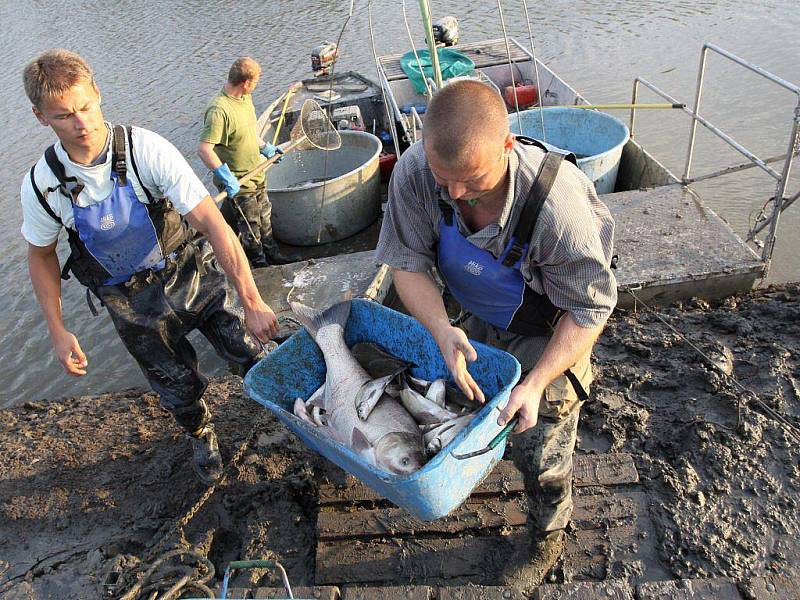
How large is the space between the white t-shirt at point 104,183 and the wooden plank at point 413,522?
6.51 ft

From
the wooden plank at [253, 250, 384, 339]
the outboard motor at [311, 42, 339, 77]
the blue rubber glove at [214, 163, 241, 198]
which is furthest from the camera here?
the outboard motor at [311, 42, 339, 77]

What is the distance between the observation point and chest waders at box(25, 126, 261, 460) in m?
3.30

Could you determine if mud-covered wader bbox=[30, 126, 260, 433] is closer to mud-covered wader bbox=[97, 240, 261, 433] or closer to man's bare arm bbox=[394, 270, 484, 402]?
mud-covered wader bbox=[97, 240, 261, 433]

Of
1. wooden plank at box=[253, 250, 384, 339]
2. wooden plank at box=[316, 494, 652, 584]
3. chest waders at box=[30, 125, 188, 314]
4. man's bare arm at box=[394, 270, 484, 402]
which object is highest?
chest waders at box=[30, 125, 188, 314]

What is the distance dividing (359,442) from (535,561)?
127 centimetres

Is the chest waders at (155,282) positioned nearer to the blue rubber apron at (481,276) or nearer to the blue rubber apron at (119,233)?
the blue rubber apron at (119,233)

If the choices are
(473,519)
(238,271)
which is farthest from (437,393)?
(238,271)

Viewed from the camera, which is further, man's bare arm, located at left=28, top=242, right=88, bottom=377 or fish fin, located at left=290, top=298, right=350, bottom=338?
man's bare arm, located at left=28, top=242, right=88, bottom=377

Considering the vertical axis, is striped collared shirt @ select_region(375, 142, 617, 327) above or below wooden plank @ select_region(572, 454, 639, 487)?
above

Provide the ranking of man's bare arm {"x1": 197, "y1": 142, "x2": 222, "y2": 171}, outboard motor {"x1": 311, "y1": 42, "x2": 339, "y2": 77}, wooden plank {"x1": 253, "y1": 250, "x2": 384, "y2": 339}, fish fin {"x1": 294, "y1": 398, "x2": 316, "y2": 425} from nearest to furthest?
1. fish fin {"x1": 294, "y1": 398, "x2": 316, "y2": 425}
2. wooden plank {"x1": 253, "y1": 250, "x2": 384, "y2": 339}
3. man's bare arm {"x1": 197, "y1": 142, "x2": 222, "y2": 171}
4. outboard motor {"x1": 311, "y1": 42, "x2": 339, "y2": 77}

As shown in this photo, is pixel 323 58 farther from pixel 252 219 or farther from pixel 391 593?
pixel 391 593

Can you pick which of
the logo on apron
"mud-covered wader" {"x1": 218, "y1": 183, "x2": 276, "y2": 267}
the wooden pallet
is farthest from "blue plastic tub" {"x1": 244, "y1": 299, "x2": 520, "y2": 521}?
"mud-covered wader" {"x1": 218, "y1": 183, "x2": 276, "y2": 267}

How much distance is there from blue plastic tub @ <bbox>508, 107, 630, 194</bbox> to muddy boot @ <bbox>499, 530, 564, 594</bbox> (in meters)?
4.43

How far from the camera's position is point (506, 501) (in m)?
3.61
